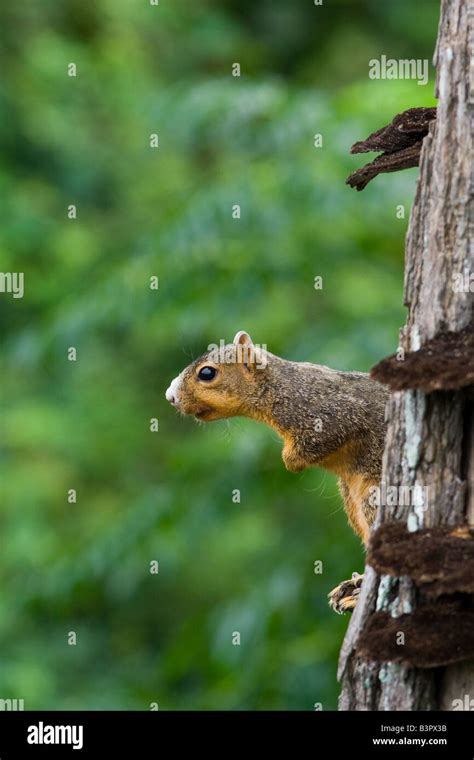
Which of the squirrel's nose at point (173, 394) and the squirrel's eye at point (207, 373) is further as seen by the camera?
the squirrel's eye at point (207, 373)

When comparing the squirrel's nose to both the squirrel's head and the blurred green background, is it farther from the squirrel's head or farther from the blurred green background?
the blurred green background

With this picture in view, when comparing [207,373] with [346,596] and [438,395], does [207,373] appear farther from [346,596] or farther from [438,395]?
[438,395]

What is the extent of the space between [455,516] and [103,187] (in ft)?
35.5

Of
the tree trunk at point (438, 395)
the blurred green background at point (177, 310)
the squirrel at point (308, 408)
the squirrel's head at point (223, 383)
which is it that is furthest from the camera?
the blurred green background at point (177, 310)

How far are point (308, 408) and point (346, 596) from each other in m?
0.77

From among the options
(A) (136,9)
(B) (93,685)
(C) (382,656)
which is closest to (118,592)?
(B) (93,685)

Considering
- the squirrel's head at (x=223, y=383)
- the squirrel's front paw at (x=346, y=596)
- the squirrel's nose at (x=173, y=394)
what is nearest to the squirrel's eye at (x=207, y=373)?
the squirrel's head at (x=223, y=383)

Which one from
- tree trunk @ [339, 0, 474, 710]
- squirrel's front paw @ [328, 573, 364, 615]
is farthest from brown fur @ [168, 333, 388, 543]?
tree trunk @ [339, 0, 474, 710]

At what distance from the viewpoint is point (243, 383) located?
521cm

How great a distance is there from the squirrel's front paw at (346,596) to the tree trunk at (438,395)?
984 millimetres

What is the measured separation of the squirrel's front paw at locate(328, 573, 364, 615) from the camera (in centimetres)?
471

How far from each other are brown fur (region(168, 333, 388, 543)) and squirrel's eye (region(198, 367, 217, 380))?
0.02 meters

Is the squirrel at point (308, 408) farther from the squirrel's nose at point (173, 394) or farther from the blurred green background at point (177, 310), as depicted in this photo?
the blurred green background at point (177, 310)

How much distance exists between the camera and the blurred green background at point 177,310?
25.0 ft
